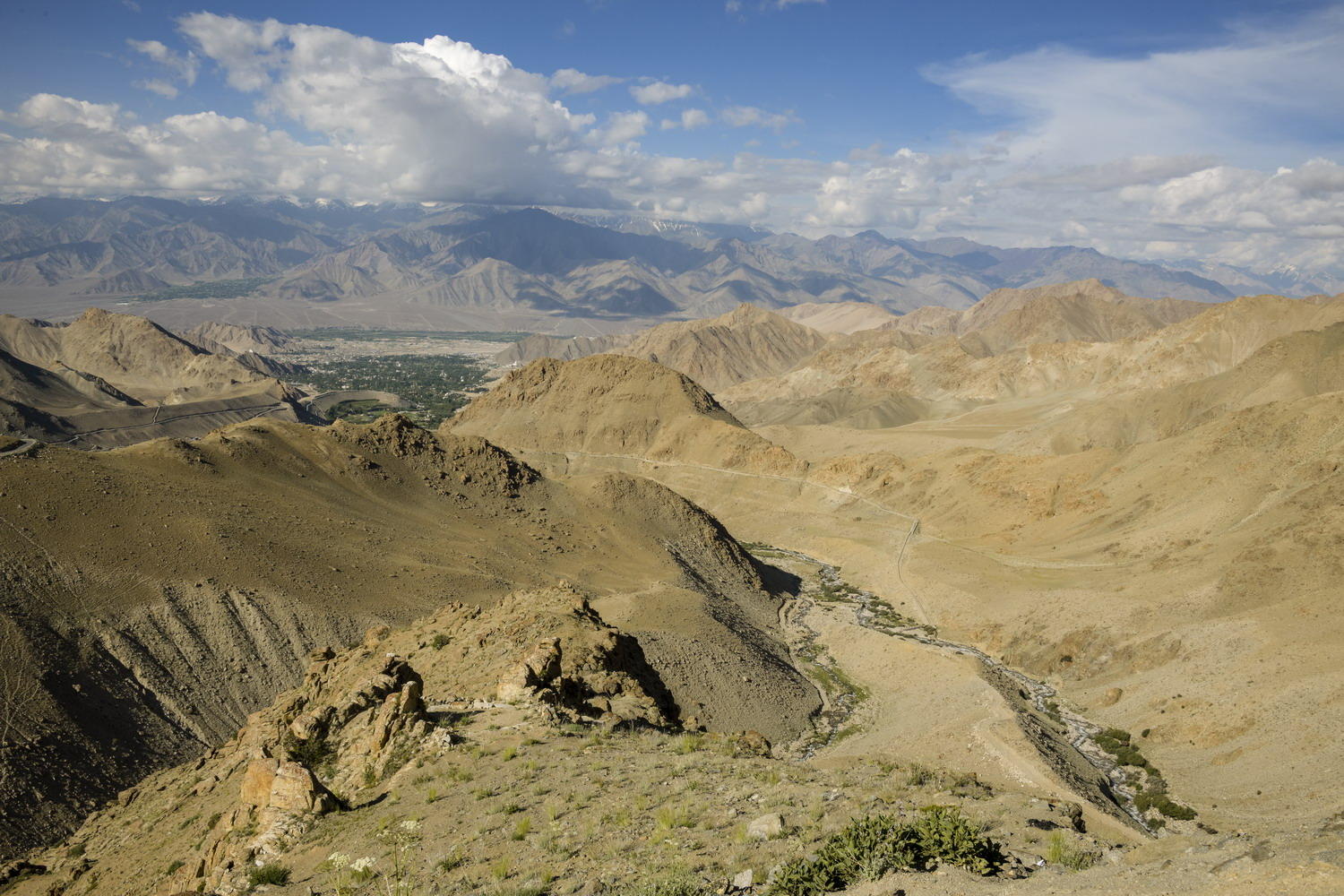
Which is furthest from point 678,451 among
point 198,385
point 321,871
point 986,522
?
point 198,385

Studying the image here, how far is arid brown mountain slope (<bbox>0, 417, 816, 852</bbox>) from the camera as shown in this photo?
32188 millimetres

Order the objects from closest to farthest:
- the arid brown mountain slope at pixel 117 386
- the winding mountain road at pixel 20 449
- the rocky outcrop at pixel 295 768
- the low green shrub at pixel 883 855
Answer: the low green shrub at pixel 883 855
the rocky outcrop at pixel 295 768
the winding mountain road at pixel 20 449
the arid brown mountain slope at pixel 117 386

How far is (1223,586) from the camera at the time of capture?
1960 inches

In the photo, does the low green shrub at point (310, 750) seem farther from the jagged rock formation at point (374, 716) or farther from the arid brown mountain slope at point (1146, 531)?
the arid brown mountain slope at point (1146, 531)

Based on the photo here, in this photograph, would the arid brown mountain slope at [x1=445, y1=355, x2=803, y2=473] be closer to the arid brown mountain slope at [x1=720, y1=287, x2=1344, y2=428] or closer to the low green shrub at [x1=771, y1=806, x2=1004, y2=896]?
the arid brown mountain slope at [x1=720, y1=287, x2=1344, y2=428]

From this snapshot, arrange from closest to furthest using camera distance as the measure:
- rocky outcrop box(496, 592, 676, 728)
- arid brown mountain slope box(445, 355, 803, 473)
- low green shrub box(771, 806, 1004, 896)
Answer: low green shrub box(771, 806, 1004, 896) → rocky outcrop box(496, 592, 676, 728) → arid brown mountain slope box(445, 355, 803, 473)

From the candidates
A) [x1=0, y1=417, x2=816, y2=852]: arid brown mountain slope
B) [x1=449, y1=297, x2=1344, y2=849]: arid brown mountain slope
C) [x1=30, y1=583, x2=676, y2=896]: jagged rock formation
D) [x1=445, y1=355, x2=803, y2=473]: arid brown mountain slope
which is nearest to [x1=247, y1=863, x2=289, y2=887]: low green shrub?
[x1=30, y1=583, x2=676, y2=896]: jagged rock formation

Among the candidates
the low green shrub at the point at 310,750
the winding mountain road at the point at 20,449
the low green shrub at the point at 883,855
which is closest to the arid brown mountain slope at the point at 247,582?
the winding mountain road at the point at 20,449

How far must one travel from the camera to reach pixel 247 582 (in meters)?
41.5

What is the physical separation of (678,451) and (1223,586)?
2808 inches

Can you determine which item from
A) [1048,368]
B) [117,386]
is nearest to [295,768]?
[1048,368]

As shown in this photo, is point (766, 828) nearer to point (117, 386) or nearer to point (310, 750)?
point (310, 750)

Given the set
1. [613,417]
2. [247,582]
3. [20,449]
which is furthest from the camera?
[613,417]

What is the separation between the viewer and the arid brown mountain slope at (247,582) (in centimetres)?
3219
